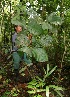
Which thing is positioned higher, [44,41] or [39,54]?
[44,41]

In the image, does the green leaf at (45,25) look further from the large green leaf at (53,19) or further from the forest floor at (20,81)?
the forest floor at (20,81)

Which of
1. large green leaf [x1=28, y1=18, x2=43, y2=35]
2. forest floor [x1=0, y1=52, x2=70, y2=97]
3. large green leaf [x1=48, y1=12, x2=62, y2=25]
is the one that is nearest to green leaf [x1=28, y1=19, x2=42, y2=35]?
large green leaf [x1=28, y1=18, x2=43, y2=35]

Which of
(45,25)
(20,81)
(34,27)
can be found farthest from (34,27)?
(20,81)

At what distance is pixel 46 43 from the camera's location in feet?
11.3

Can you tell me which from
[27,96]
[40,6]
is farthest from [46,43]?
[40,6]

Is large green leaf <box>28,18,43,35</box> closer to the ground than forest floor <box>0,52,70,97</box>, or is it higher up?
higher up

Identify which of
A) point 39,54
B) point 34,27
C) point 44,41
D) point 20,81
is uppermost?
point 34,27

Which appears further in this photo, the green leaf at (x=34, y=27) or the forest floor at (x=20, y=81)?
the forest floor at (x=20, y=81)

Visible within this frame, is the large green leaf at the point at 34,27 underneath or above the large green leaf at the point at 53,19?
underneath


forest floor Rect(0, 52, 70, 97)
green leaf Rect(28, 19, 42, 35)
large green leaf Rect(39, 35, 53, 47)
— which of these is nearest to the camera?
green leaf Rect(28, 19, 42, 35)

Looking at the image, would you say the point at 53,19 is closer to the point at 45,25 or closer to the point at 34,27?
the point at 45,25

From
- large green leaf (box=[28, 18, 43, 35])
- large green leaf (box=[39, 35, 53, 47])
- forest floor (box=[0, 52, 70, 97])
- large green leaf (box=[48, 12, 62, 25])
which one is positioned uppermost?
large green leaf (box=[48, 12, 62, 25])

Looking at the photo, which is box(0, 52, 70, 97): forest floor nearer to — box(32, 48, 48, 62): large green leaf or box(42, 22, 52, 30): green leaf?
box(32, 48, 48, 62): large green leaf

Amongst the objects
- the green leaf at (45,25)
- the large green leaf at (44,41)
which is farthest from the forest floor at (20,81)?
the green leaf at (45,25)
